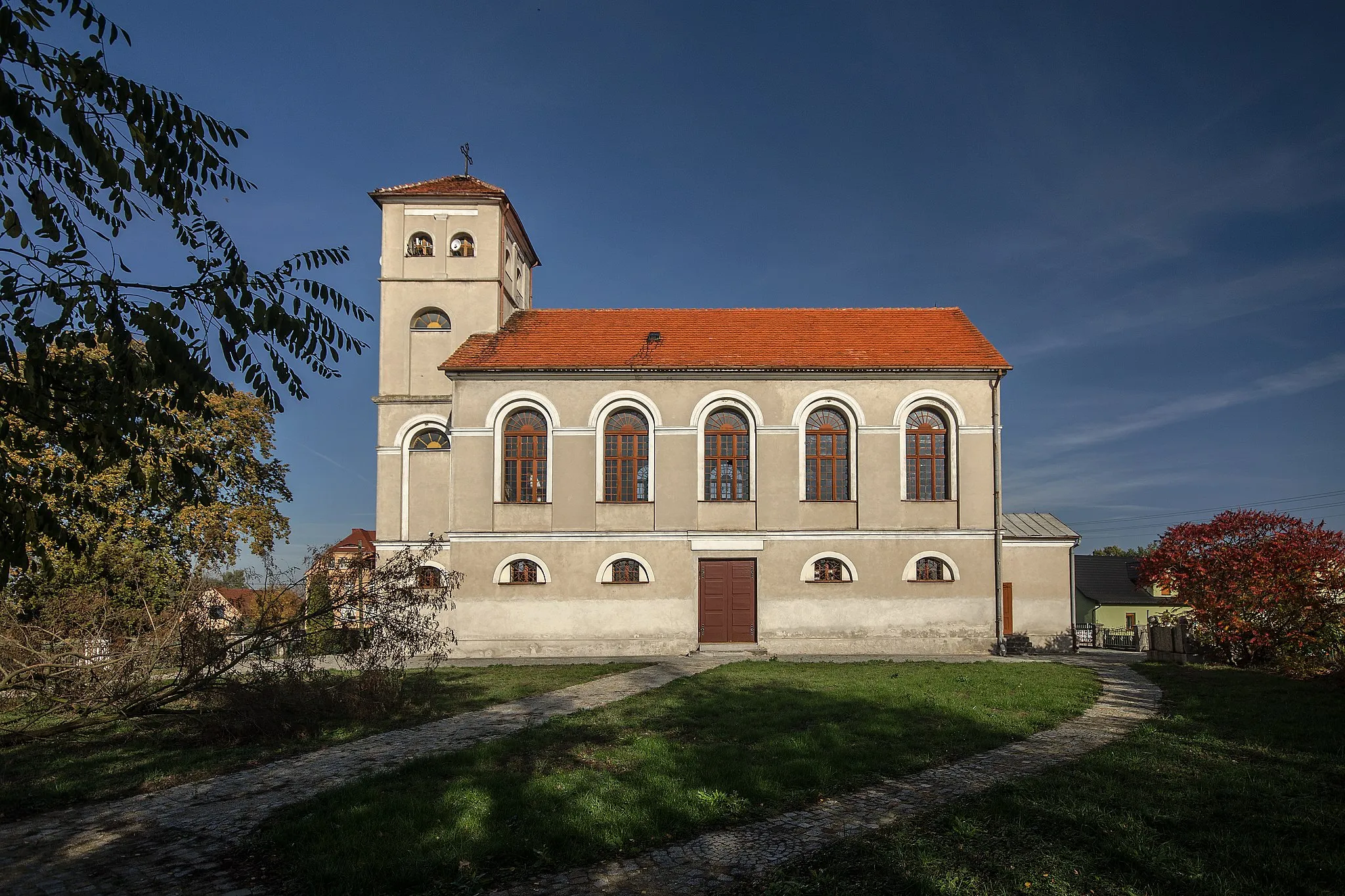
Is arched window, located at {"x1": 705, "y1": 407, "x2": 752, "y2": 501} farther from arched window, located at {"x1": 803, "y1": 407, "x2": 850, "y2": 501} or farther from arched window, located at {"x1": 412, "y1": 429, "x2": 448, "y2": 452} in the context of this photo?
arched window, located at {"x1": 412, "y1": 429, "x2": 448, "y2": 452}

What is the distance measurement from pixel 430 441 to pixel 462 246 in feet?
20.6

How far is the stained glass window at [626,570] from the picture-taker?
23.6 meters

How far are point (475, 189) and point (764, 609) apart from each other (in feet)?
52.0

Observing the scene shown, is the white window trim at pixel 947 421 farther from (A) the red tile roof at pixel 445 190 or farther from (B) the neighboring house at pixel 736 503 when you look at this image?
(A) the red tile roof at pixel 445 190

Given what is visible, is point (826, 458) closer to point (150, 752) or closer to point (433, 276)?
point (433, 276)

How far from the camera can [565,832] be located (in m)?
6.91

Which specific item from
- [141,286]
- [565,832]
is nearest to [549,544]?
[565,832]

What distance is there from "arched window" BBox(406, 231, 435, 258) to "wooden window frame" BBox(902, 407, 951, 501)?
1558 centimetres

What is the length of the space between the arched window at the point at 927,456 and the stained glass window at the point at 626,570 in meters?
7.84

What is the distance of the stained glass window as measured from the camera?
23594mm

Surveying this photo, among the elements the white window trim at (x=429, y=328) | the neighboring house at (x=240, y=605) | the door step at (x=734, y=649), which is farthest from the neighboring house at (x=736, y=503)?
the neighboring house at (x=240, y=605)

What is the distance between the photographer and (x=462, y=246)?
27438 mm

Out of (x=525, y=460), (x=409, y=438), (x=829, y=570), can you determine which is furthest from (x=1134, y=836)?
(x=409, y=438)

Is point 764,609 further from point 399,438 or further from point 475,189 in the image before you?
point 475,189
